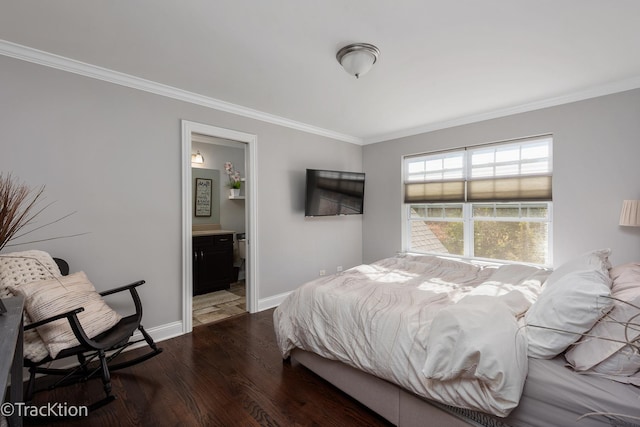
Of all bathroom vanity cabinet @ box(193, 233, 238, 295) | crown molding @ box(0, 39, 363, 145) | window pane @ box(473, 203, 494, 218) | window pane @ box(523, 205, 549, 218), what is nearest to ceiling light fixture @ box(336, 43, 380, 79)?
crown molding @ box(0, 39, 363, 145)

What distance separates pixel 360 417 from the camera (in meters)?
1.85

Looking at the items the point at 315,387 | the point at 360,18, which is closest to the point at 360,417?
the point at 315,387

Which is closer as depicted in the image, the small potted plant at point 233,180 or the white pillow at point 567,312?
the white pillow at point 567,312

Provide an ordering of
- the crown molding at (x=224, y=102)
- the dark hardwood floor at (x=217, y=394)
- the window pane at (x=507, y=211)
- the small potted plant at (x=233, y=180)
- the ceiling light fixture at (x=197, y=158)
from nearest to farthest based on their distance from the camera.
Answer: the dark hardwood floor at (x=217, y=394)
the crown molding at (x=224, y=102)
the window pane at (x=507, y=211)
the ceiling light fixture at (x=197, y=158)
the small potted plant at (x=233, y=180)

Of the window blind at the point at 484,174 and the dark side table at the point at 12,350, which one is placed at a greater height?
the window blind at the point at 484,174

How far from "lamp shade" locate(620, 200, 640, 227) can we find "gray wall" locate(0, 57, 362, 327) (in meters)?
3.75

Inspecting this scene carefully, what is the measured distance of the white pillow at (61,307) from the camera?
1857mm

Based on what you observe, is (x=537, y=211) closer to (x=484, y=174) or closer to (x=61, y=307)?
(x=484, y=174)

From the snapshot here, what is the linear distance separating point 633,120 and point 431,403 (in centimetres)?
337

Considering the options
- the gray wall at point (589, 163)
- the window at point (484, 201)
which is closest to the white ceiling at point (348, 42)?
the gray wall at point (589, 163)

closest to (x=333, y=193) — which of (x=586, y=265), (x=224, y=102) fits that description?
(x=224, y=102)

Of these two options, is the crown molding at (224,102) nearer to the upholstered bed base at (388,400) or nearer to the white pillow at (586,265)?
the white pillow at (586,265)

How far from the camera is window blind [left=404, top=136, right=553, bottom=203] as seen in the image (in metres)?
3.41

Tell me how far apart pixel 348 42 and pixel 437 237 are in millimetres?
3157
